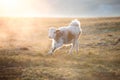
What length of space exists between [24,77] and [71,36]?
9.23 metres

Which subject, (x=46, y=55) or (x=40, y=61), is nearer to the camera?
(x=40, y=61)

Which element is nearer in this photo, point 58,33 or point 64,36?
point 58,33

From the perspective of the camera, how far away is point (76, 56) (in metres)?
23.9

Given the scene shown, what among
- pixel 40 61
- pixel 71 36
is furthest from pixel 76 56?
pixel 40 61

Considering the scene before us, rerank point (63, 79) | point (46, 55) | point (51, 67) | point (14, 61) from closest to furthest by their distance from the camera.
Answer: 1. point (63, 79)
2. point (51, 67)
3. point (14, 61)
4. point (46, 55)

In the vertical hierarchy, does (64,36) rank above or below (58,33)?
below

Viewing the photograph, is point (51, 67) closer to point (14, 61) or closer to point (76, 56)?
point (14, 61)

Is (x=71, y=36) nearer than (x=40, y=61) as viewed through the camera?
No

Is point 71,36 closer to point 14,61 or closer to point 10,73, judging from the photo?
point 14,61

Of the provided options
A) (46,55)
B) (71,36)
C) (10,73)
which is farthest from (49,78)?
(71,36)

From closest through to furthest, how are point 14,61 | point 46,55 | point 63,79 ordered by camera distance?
point 63,79 < point 14,61 < point 46,55

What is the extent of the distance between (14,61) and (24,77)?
441 cm

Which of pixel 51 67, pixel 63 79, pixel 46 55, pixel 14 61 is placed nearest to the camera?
pixel 63 79

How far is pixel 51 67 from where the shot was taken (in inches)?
747
